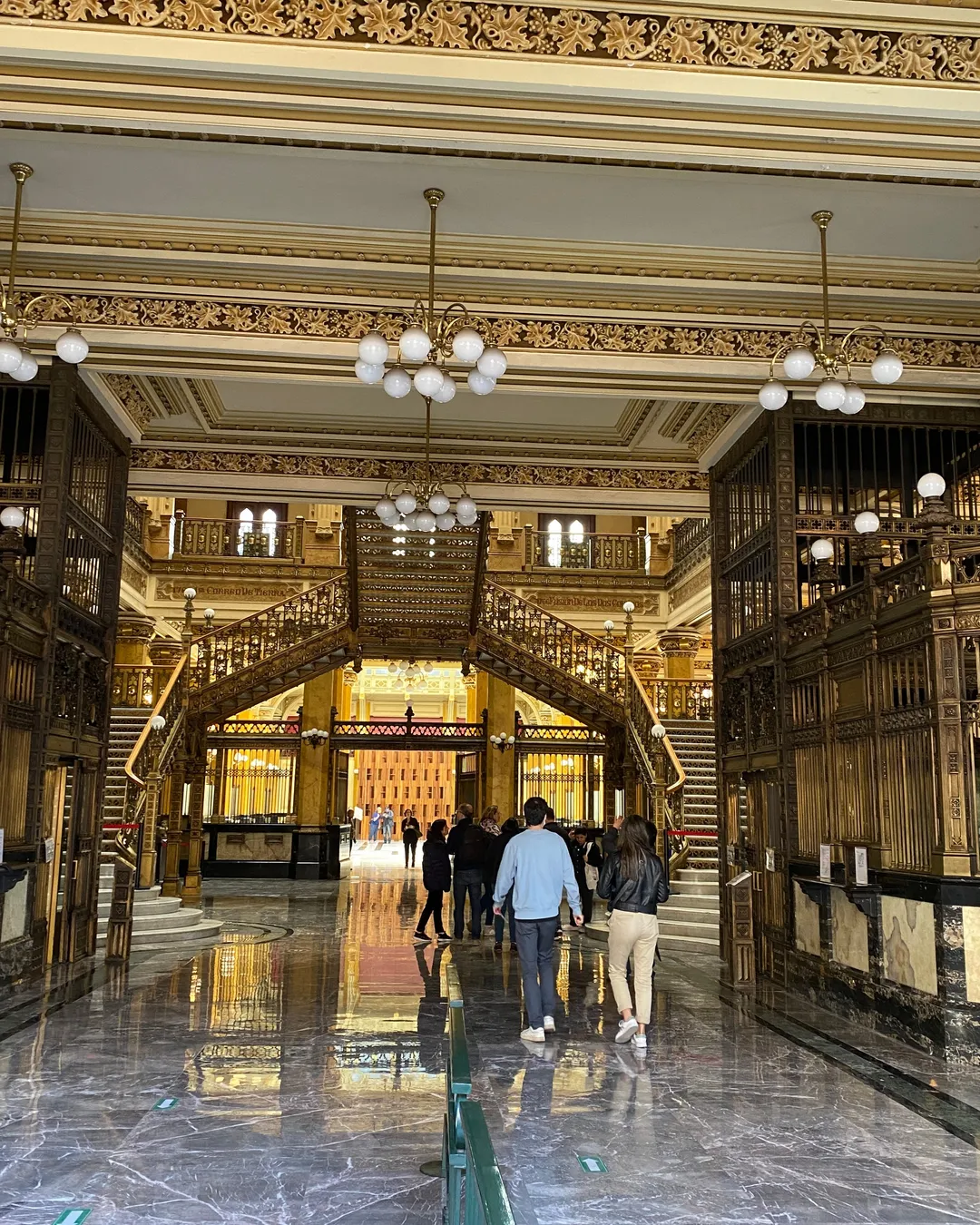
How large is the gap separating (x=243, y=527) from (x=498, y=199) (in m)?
17.5

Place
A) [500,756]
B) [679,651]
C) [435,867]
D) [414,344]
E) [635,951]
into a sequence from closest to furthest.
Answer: [414,344] < [635,951] < [435,867] < [679,651] < [500,756]

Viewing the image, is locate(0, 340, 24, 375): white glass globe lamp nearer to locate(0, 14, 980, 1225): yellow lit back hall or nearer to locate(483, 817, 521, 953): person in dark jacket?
locate(0, 14, 980, 1225): yellow lit back hall

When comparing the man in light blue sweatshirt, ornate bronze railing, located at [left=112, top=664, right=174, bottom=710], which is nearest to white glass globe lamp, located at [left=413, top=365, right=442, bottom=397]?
the man in light blue sweatshirt

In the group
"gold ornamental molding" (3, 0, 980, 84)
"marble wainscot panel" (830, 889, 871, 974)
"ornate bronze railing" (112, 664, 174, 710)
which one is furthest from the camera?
"ornate bronze railing" (112, 664, 174, 710)

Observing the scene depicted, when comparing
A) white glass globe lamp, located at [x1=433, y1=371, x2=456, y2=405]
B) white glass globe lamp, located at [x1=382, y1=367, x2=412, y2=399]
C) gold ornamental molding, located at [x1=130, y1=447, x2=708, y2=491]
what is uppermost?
gold ornamental molding, located at [x1=130, y1=447, x2=708, y2=491]

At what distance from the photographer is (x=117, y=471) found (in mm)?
12320

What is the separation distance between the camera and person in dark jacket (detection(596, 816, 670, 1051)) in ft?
24.6

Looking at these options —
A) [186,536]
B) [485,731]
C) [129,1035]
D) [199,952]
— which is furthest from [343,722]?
[129,1035]

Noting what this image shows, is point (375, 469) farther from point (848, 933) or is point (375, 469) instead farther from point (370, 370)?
point (848, 933)

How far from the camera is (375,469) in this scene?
1396 cm

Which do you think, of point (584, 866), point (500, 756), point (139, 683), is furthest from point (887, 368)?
point (500, 756)

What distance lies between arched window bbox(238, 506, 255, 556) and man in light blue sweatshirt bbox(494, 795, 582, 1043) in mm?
17446

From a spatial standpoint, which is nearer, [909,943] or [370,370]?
[370,370]

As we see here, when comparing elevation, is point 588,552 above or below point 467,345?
above
